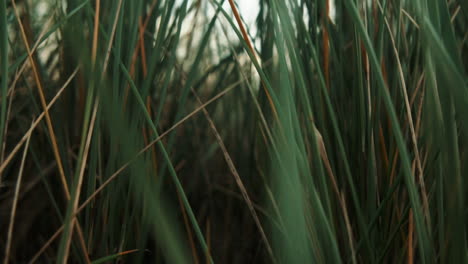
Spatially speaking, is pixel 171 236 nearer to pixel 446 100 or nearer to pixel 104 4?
pixel 446 100

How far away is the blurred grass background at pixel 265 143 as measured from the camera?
14.4 inches

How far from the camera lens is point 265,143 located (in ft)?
2.19

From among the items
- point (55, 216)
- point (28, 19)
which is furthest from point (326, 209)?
point (28, 19)

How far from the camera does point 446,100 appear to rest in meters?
0.32

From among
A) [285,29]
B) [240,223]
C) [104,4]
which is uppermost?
[104,4]

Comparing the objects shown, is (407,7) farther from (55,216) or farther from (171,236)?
(55,216)

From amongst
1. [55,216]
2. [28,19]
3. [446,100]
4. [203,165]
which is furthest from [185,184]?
[446,100]

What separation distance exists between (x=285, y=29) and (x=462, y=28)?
42 cm

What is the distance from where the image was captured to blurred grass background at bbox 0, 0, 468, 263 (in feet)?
1.20

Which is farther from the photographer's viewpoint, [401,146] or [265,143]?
[265,143]

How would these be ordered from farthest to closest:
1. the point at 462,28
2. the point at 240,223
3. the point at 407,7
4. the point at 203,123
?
the point at 203,123 < the point at 240,223 < the point at 462,28 < the point at 407,7

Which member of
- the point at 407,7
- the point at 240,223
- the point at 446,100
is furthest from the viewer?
the point at 240,223

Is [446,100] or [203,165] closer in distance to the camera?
[446,100]

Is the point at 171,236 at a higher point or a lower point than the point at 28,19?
lower
